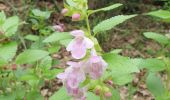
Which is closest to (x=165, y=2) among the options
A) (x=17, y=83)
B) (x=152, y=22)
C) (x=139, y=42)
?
(x=152, y=22)

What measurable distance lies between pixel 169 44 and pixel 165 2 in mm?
4127

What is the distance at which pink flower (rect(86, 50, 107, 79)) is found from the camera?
3.87 feet

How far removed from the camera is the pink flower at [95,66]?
3.87ft

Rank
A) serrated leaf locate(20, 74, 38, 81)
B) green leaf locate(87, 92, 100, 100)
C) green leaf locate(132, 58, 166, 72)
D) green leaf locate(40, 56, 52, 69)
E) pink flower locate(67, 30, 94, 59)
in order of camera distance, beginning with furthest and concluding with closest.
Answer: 1. green leaf locate(40, 56, 52, 69)
2. serrated leaf locate(20, 74, 38, 81)
3. green leaf locate(132, 58, 166, 72)
4. green leaf locate(87, 92, 100, 100)
5. pink flower locate(67, 30, 94, 59)

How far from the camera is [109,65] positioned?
1.23 m

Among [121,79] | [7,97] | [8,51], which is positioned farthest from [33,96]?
[121,79]

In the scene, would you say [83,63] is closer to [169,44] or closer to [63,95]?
[63,95]

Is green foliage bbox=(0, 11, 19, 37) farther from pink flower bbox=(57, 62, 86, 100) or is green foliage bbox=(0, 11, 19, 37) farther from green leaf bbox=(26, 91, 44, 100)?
pink flower bbox=(57, 62, 86, 100)

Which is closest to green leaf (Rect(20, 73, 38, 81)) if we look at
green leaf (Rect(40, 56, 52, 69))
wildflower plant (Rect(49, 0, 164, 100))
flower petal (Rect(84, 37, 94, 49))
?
green leaf (Rect(40, 56, 52, 69))

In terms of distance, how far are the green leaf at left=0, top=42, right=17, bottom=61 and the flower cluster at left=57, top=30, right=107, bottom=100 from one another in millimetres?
340

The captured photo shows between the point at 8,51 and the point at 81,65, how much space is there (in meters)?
0.42

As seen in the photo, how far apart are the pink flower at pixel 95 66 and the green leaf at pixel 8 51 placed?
1.32ft

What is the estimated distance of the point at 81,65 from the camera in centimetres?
121

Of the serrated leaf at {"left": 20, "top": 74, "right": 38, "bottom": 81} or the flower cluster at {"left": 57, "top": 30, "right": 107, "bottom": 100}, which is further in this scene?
the serrated leaf at {"left": 20, "top": 74, "right": 38, "bottom": 81}
